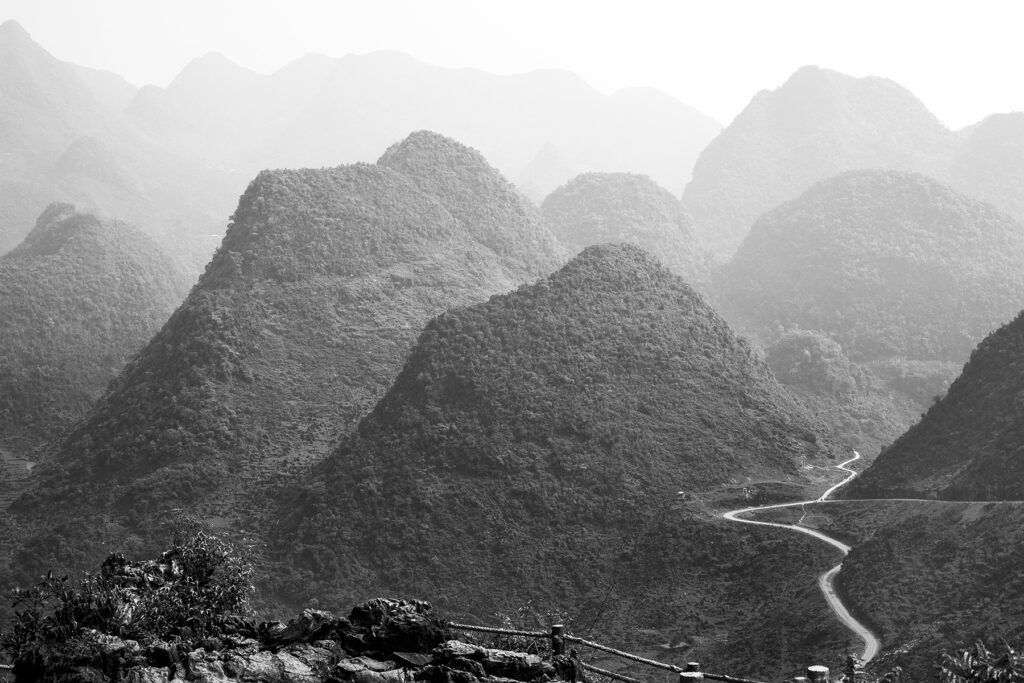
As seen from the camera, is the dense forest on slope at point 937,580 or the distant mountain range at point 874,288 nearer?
the dense forest on slope at point 937,580

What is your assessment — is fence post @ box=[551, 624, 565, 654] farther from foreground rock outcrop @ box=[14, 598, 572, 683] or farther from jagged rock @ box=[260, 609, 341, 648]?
jagged rock @ box=[260, 609, 341, 648]

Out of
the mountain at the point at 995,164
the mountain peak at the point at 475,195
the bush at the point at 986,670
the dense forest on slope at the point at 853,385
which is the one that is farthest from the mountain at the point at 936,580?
the mountain at the point at 995,164

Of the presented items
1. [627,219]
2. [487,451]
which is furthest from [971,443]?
[627,219]

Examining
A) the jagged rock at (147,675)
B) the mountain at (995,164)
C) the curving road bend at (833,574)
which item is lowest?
the curving road bend at (833,574)

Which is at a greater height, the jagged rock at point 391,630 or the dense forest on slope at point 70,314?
the dense forest on slope at point 70,314

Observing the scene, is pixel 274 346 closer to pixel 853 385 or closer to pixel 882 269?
pixel 853 385

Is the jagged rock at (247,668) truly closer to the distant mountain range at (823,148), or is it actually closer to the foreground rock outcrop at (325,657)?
the foreground rock outcrop at (325,657)

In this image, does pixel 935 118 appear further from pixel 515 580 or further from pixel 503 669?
pixel 503 669
